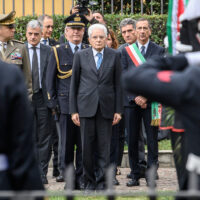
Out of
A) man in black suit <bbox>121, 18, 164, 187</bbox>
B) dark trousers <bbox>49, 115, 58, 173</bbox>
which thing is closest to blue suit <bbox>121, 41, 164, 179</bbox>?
man in black suit <bbox>121, 18, 164, 187</bbox>

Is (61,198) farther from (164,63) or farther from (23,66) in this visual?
(164,63)

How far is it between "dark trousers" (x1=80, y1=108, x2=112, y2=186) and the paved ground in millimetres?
485

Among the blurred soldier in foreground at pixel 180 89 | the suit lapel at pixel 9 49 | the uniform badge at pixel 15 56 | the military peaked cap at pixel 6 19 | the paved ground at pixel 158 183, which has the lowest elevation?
the paved ground at pixel 158 183

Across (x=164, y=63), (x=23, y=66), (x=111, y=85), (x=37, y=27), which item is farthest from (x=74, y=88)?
(x=164, y=63)

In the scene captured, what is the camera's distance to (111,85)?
7.78 m

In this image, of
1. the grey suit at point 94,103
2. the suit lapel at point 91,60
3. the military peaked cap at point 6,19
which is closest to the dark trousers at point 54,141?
the grey suit at point 94,103

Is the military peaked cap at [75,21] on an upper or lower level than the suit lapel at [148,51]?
upper

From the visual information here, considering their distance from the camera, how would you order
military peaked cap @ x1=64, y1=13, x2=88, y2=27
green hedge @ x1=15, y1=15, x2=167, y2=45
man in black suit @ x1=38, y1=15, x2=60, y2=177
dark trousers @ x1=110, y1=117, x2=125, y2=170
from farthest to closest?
green hedge @ x1=15, y1=15, x2=167, y2=45, man in black suit @ x1=38, y1=15, x2=60, y2=177, dark trousers @ x1=110, y1=117, x2=125, y2=170, military peaked cap @ x1=64, y1=13, x2=88, y2=27

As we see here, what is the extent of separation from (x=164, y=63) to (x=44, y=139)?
5.43m

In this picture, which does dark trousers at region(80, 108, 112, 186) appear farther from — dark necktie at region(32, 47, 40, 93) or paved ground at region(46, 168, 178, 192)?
dark necktie at region(32, 47, 40, 93)

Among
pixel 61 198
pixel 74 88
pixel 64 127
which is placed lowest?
pixel 61 198

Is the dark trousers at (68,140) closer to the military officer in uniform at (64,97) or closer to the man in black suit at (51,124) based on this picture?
the military officer in uniform at (64,97)

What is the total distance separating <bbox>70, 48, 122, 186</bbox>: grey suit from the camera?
7625 millimetres

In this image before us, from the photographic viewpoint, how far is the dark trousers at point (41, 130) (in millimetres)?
8672
